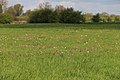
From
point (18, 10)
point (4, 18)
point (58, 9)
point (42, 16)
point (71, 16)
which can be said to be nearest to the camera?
point (71, 16)

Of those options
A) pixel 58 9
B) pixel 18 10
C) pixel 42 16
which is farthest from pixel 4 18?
pixel 18 10

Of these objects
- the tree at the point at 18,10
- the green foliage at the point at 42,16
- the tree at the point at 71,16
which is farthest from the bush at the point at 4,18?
the tree at the point at 18,10

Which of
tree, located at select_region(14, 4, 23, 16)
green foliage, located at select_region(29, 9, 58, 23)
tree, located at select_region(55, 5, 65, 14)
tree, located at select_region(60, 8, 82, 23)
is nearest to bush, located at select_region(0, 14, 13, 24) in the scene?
green foliage, located at select_region(29, 9, 58, 23)

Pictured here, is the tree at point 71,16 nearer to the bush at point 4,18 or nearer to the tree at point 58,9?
the tree at point 58,9

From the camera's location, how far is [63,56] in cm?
1100

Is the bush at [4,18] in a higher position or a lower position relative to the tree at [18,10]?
lower

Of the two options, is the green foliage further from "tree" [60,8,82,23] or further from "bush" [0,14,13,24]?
"bush" [0,14,13,24]

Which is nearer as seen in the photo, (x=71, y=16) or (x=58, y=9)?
(x=71, y=16)

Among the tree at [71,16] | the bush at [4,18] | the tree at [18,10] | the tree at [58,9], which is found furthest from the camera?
the tree at [18,10]

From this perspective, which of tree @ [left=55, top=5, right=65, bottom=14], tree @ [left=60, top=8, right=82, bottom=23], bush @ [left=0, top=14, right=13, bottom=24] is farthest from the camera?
tree @ [left=55, top=5, right=65, bottom=14]

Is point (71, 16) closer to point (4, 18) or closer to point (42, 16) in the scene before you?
point (42, 16)

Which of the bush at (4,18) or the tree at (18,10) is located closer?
the bush at (4,18)

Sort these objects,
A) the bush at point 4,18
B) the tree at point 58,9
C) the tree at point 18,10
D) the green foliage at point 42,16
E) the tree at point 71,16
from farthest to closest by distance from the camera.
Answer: the tree at point 18,10 < the tree at point 58,9 < the green foliage at point 42,16 < the bush at point 4,18 < the tree at point 71,16

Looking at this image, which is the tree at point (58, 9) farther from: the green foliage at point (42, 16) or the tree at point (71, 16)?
the tree at point (71, 16)
